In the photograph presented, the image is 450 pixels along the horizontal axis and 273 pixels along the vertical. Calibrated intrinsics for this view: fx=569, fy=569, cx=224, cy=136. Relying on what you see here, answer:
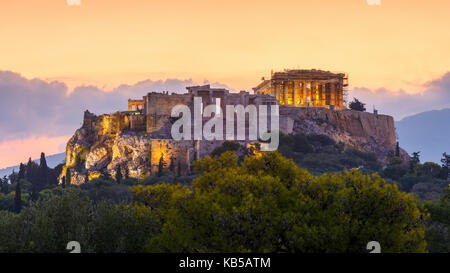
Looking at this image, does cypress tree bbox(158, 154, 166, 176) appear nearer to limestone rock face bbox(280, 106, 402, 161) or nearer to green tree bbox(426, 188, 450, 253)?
limestone rock face bbox(280, 106, 402, 161)

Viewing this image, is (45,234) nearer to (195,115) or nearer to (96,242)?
(96,242)

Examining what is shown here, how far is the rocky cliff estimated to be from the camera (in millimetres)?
79938

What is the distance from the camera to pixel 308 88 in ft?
351

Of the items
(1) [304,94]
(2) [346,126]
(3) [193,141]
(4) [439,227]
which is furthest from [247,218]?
(1) [304,94]

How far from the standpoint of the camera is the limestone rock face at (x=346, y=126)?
9505 centimetres

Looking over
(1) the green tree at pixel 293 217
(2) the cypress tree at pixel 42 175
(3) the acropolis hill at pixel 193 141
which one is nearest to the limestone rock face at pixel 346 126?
(3) the acropolis hill at pixel 193 141

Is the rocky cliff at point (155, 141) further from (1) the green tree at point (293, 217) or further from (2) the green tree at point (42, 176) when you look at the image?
(1) the green tree at point (293, 217)

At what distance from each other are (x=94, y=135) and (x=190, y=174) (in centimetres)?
2336

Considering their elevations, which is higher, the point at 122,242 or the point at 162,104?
the point at 162,104

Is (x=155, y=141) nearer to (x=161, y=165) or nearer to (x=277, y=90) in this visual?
(x=161, y=165)

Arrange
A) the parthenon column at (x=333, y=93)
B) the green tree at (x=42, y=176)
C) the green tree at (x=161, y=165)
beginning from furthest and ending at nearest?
the parthenon column at (x=333, y=93) < the green tree at (x=42, y=176) < the green tree at (x=161, y=165)

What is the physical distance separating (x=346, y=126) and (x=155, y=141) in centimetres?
3783

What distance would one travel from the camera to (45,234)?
82.5 feet
